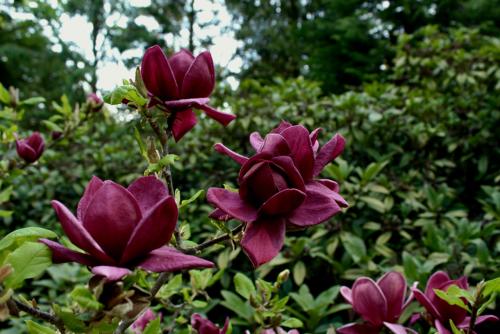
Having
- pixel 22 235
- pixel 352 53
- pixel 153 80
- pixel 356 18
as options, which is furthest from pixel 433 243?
pixel 356 18

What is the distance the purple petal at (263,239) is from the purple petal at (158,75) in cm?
24

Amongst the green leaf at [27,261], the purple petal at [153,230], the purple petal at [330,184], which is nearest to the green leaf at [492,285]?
the purple petal at [330,184]

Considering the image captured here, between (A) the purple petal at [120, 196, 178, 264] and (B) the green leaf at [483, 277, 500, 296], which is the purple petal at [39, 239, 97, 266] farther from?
(B) the green leaf at [483, 277, 500, 296]

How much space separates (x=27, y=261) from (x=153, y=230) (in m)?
0.13

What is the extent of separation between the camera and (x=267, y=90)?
8.48 ft

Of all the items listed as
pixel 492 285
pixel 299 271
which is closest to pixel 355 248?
pixel 299 271

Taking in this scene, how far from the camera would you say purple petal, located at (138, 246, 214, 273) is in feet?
1.40

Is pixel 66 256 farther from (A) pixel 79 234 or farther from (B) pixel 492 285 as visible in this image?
(B) pixel 492 285

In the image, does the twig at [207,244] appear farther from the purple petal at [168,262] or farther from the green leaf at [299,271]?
the green leaf at [299,271]

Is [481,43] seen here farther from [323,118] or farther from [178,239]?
[178,239]

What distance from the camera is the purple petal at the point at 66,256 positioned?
0.43 meters

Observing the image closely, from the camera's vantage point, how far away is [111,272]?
1.28ft

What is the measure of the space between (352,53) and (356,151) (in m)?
4.99

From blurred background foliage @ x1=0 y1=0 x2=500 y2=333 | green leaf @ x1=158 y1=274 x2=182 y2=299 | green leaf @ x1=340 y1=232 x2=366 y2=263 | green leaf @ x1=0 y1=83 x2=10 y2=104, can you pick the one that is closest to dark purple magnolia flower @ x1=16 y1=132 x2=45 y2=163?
blurred background foliage @ x1=0 y1=0 x2=500 y2=333
